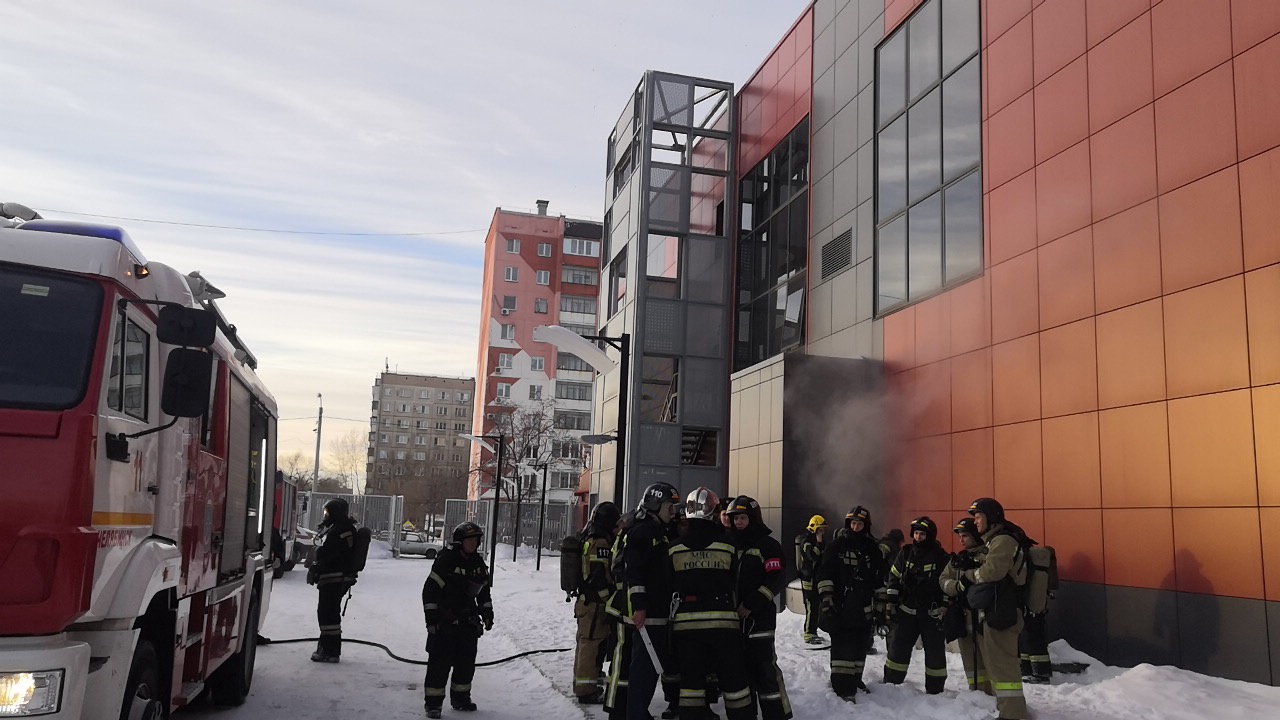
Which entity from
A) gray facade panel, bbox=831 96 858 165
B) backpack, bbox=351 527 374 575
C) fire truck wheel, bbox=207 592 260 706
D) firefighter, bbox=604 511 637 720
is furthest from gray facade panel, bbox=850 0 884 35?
fire truck wheel, bbox=207 592 260 706

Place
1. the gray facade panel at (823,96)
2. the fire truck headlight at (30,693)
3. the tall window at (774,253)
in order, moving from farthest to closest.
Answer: the tall window at (774,253), the gray facade panel at (823,96), the fire truck headlight at (30,693)

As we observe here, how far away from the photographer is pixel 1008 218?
1434cm

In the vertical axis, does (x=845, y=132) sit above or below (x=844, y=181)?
above

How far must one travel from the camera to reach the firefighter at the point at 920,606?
9.65m

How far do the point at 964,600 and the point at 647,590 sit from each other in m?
3.65

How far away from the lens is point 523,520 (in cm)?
5059

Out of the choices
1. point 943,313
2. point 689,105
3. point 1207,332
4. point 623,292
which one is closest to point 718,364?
point 623,292

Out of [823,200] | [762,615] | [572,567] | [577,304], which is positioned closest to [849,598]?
[762,615]

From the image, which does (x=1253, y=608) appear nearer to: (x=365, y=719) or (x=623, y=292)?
(x=365, y=719)

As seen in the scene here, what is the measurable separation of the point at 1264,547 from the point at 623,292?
20.8 m

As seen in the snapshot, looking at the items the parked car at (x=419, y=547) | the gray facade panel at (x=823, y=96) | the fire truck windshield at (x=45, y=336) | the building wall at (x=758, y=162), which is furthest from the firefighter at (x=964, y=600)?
the parked car at (x=419, y=547)

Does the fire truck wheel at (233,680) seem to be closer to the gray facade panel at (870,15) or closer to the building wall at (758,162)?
the building wall at (758,162)

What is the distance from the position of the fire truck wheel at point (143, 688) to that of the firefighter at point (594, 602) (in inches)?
174

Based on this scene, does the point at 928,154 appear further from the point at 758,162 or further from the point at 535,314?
the point at 535,314
